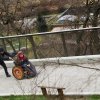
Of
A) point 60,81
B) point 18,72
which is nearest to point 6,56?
point 18,72

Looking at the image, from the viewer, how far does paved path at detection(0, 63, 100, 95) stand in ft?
39.7

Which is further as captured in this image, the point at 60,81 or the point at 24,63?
the point at 24,63

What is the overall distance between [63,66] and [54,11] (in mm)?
16186

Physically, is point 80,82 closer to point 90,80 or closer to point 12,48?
point 90,80

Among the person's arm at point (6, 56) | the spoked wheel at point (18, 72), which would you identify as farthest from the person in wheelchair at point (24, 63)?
the person's arm at point (6, 56)

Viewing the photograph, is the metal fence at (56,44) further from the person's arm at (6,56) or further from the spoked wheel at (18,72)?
the spoked wheel at (18,72)

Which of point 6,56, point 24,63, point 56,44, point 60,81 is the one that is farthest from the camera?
point 56,44

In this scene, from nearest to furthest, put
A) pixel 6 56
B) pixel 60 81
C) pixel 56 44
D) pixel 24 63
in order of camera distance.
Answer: pixel 60 81, pixel 24 63, pixel 6 56, pixel 56 44

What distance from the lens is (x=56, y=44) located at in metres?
15.1

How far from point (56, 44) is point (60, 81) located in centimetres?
232

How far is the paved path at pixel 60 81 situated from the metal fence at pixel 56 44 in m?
0.72

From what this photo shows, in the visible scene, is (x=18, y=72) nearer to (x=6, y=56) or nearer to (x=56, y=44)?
(x=6, y=56)

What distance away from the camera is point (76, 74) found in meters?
13.7

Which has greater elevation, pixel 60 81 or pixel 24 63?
pixel 24 63
